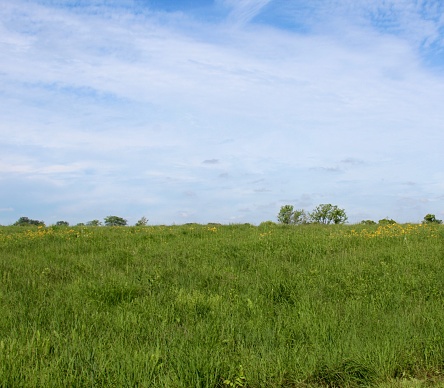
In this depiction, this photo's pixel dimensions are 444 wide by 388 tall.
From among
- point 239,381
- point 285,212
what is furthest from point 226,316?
point 285,212

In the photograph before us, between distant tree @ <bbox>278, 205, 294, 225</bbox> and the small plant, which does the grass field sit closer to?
the small plant

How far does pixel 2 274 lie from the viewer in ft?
28.7

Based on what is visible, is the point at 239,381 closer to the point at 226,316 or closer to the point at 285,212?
the point at 226,316

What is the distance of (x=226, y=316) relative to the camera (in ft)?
19.6

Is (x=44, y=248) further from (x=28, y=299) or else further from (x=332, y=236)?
(x=332, y=236)

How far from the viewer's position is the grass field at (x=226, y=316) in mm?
4406

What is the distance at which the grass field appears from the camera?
4406 millimetres

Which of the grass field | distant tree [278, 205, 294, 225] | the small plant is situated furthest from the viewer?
distant tree [278, 205, 294, 225]

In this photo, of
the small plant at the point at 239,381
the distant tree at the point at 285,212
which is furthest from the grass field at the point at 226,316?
the distant tree at the point at 285,212

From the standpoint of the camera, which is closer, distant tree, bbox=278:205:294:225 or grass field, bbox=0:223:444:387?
grass field, bbox=0:223:444:387

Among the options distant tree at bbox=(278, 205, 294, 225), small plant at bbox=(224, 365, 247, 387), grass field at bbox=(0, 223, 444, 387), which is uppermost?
distant tree at bbox=(278, 205, 294, 225)

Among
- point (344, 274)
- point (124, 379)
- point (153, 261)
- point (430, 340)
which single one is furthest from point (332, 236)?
point (124, 379)

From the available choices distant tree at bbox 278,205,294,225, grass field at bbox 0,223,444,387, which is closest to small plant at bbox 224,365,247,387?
grass field at bbox 0,223,444,387

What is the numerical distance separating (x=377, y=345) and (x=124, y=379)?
287 cm
